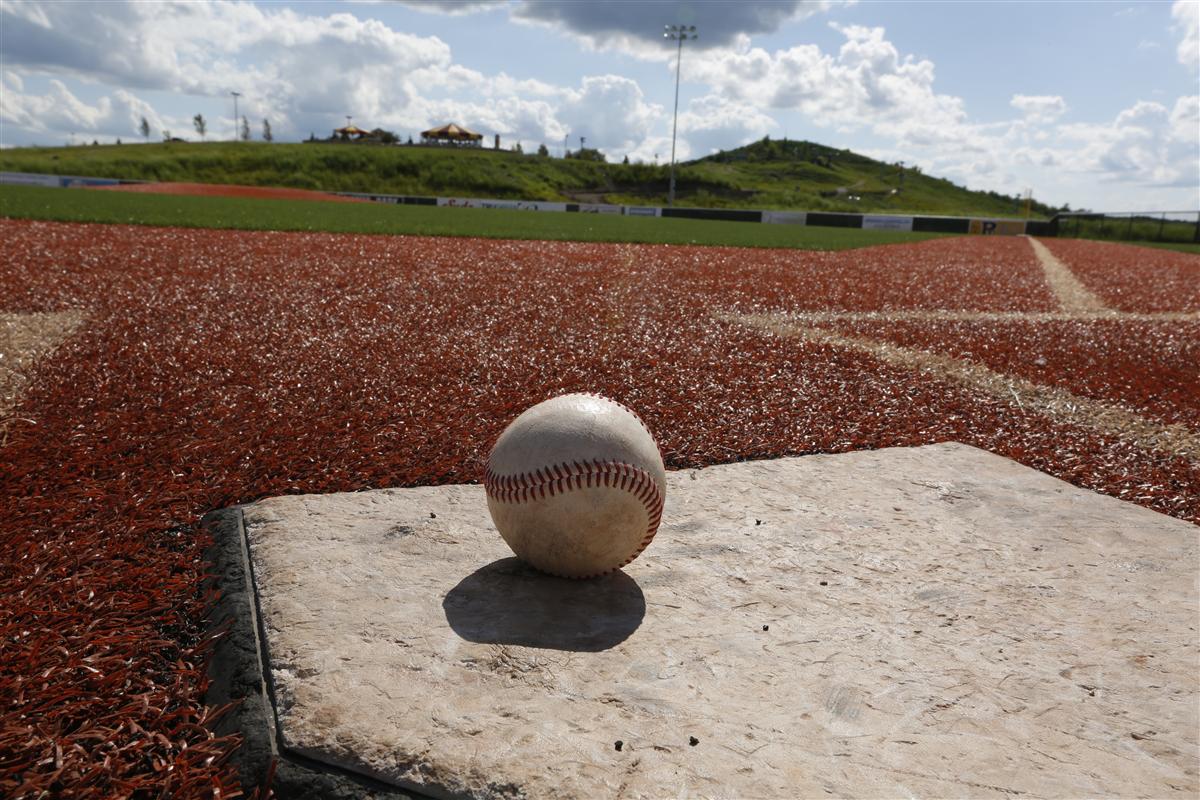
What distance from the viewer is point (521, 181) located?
6450 cm

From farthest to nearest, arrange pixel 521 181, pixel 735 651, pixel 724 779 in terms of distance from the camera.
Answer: pixel 521 181 < pixel 735 651 < pixel 724 779

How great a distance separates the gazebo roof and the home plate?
90.7 metres

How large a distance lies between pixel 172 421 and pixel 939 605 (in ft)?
13.4

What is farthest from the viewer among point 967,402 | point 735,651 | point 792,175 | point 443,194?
point 792,175

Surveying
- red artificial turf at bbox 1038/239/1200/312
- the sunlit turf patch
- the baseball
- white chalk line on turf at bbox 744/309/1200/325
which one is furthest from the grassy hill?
the baseball

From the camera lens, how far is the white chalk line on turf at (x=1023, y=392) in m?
5.35

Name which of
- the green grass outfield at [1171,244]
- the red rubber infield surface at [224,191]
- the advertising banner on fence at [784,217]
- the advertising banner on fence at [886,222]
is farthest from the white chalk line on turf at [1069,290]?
the red rubber infield surface at [224,191]

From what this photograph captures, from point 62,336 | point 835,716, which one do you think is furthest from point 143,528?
point 62,336

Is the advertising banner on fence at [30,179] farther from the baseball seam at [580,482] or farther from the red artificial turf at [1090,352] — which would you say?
the baseball seam at [580,482]

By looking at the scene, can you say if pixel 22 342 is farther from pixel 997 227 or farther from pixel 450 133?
pixel 450 133

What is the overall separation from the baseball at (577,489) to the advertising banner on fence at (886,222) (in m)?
45.5

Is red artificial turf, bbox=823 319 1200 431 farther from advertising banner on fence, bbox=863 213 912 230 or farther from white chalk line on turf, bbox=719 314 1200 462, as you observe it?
advertising banner on fence, bbox=863 213 912 230

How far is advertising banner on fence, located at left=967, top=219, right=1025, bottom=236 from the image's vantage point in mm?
43812

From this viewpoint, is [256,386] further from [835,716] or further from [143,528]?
[835,716]
